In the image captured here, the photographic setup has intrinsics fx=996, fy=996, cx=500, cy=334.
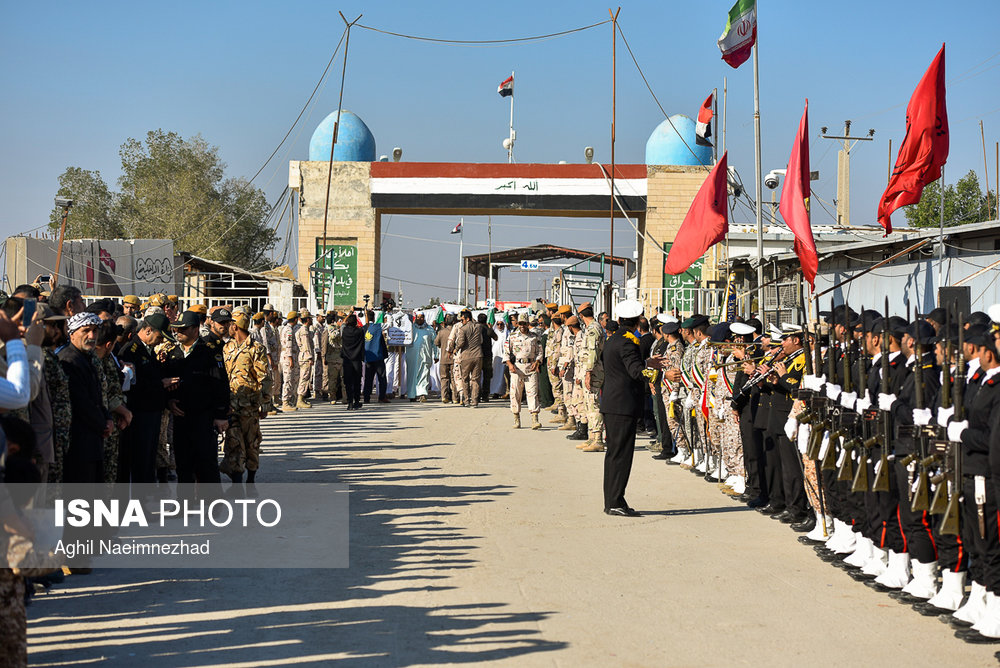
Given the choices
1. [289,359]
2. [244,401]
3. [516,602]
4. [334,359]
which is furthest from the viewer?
[334,359]

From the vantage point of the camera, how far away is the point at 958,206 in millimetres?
39875

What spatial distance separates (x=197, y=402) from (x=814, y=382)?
17.3 ft

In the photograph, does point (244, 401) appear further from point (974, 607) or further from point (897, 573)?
point (974, 607)

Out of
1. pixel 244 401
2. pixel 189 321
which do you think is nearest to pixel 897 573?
pixel 244 401

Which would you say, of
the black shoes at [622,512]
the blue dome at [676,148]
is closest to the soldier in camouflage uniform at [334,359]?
the black shoes at [622,512]

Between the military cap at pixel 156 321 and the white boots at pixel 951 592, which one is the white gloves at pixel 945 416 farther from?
the military cap at pixel 156 321

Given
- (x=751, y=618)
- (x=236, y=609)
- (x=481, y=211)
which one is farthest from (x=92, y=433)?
(x=481, y=211)

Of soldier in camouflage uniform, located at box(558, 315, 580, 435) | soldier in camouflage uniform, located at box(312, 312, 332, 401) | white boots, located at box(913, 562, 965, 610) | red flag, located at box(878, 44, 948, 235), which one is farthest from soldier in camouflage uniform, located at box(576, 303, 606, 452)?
soldier in camouflage uniform, located at box(312, 312, 332, 401)

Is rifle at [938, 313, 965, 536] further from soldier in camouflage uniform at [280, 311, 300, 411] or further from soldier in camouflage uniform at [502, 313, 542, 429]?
soldier in camouflage uniform at [280, 311, 300, 411]

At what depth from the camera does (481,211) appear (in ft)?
117

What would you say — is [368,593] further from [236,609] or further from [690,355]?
[690,355]

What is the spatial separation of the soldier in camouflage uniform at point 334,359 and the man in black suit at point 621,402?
1181 centimetres

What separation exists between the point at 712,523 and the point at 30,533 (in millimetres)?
6534

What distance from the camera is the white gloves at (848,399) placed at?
7.25 metres
